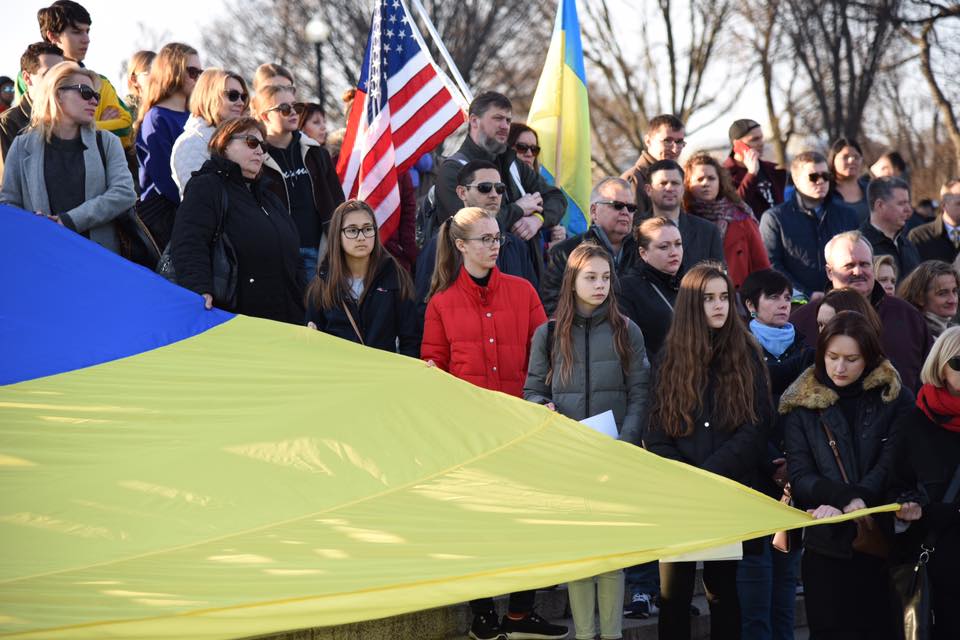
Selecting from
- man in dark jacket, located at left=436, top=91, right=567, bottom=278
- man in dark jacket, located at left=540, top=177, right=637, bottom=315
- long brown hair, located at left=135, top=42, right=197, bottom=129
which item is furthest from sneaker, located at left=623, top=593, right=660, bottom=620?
long brown hair, located at left=135, top=42, right=197, bottom=129

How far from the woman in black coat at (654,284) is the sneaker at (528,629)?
5.71ft

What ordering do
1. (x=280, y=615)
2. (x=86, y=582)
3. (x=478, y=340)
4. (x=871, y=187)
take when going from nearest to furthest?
(x=280, y=615)
(x=86, y=582)
(x=478, y=340)
(x=871, y=187)

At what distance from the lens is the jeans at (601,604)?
6.38 meters

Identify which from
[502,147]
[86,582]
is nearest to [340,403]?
[86,582]

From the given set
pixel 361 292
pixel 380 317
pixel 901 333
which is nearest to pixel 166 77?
pixel 361 292

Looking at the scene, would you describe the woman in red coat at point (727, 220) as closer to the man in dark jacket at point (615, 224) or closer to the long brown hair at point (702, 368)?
the man in dark jacket at point (615, 224)

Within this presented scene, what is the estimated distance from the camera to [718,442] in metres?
6.54

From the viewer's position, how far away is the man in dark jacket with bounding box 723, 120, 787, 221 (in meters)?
11.0

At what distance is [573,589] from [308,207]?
3.34 metres

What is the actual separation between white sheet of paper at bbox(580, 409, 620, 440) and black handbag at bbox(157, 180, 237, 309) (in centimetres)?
221

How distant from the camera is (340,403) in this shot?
637 centimetres

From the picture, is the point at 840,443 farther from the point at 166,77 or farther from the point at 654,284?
the point at 166,77

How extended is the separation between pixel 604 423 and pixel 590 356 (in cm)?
39

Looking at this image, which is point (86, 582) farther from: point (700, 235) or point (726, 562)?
point (700, 235)
